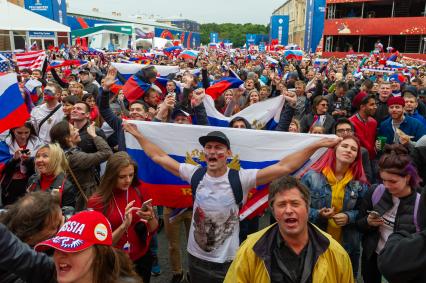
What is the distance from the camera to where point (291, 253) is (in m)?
2.26

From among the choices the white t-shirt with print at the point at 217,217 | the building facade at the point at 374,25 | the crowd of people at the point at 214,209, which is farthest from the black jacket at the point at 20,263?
the building facade at the point at 374,25

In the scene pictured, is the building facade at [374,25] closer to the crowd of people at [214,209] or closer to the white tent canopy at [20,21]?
the white tent canopy at [20,21]

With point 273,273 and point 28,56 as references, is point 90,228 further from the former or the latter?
point 28,56

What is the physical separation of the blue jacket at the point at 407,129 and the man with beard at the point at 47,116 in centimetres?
469

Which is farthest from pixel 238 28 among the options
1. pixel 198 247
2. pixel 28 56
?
pixel 198 247

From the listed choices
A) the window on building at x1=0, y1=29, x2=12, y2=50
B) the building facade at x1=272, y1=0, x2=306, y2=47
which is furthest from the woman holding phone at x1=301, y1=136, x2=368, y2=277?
the building facade at x1=272, y1=0, x2=306, y2=47

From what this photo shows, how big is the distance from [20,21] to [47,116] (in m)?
21.4

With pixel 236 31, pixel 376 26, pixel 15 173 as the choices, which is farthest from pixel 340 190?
pixel 236 31

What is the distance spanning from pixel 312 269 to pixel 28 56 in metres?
10.8

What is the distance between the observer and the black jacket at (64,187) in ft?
11.6

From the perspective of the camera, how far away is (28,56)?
424 inches

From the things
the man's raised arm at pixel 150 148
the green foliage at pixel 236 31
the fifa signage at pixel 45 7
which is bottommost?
the man's raised arm at pixel 150 148

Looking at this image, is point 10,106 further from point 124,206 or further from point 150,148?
point 124,206

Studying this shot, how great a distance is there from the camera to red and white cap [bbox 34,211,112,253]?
1.83 metres
